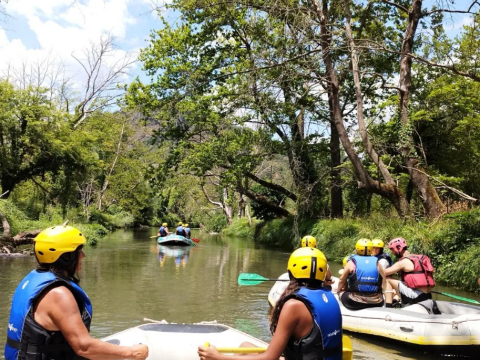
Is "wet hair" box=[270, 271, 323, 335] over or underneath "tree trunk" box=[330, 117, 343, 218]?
underneath

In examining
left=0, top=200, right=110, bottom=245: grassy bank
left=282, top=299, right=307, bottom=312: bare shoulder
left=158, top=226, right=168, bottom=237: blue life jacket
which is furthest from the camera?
left=158, top=226, right=168, bottom=237: blue life jacket

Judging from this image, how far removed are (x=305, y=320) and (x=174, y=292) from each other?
826cm

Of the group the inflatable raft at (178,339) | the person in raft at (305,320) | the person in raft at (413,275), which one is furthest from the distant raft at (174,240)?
the person in raft at (305,320)

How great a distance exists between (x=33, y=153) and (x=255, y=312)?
15231 mm

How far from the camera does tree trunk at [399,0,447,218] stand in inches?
557

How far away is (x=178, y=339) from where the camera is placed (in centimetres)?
470

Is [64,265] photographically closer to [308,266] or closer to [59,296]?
[59,296]

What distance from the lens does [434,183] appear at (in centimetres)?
1731

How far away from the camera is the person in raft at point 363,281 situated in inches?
288

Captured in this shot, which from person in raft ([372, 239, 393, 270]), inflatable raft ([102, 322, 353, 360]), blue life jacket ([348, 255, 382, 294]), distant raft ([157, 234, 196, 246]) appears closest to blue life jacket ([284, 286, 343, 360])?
inflatable raft ([102, 322, 353, 360])

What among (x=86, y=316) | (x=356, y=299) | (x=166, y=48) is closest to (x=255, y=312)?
(x=356, y=299)

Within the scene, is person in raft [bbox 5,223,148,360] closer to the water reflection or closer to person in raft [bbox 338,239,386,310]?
person in raft [bbox 338,239,386,310]

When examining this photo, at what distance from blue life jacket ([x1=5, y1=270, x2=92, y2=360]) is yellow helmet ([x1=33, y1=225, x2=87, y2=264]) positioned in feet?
0.31

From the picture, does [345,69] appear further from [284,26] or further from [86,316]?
[86,316]
